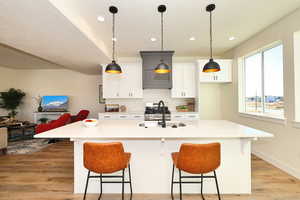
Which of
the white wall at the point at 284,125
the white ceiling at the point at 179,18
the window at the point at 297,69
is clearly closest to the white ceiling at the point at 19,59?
the white ceiling at the point at 179,18

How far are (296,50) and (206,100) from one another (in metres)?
2.54

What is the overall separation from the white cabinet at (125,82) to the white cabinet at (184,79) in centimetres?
102

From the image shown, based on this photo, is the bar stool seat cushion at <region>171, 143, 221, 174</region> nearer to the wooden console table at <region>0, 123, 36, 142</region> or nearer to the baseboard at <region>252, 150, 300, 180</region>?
the baseboard at <region>252, 150, 300, 180</region>

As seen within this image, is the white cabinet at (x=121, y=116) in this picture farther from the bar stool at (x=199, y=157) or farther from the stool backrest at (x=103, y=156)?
the bar stool at (x=199, y=157)

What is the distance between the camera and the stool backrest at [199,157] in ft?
4.81

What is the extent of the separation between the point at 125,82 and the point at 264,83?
3.46 metres

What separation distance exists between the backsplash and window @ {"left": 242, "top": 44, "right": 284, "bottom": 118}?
5.89ft

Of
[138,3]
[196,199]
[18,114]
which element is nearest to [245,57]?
[138,3]

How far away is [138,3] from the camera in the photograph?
Result: 2.15 m

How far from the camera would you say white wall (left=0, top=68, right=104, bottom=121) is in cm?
611

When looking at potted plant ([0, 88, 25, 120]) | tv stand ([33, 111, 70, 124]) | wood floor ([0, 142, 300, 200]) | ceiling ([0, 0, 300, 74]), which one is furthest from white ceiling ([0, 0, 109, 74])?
potted plant ([0, 88, 25, 120])

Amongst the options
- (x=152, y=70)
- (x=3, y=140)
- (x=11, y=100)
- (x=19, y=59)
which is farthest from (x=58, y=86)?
(x=152, y=70)

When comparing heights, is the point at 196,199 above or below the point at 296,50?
below

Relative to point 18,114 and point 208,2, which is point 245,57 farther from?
point 18,114
